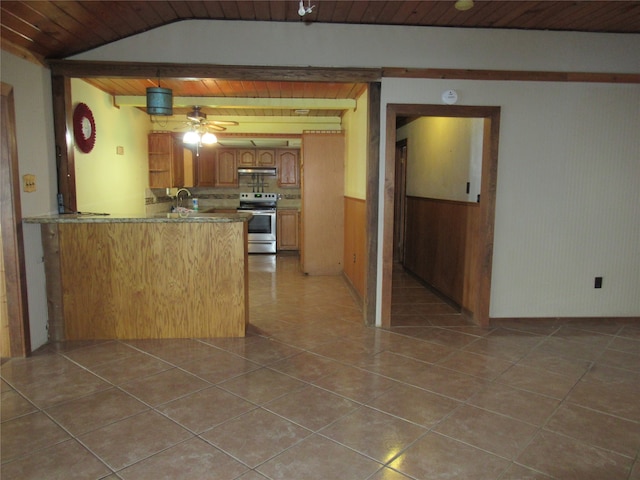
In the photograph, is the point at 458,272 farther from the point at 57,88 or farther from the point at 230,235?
the point at 57,88

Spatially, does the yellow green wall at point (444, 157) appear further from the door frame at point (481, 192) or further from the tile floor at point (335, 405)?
the tile floor at point (335, 405)

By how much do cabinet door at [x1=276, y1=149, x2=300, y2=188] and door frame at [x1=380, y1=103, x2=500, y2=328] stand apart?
14.3ft

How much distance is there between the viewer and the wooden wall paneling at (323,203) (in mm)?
6148

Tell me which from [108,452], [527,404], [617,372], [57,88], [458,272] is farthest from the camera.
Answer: [458,272]

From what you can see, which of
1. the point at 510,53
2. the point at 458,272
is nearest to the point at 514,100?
the point at 510,53

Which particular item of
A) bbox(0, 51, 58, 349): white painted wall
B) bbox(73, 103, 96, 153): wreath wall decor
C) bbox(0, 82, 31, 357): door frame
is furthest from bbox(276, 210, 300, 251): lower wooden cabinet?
bbox(0, 82, 31, 357): door frame

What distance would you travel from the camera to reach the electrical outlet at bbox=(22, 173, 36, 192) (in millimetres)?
3230

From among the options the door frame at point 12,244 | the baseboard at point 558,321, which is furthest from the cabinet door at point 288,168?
the door frame at point 12,244

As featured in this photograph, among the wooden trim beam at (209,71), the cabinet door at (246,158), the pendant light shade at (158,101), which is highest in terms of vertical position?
the wooden trim beam at (209,71)

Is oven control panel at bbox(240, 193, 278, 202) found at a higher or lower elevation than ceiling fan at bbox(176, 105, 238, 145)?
lower

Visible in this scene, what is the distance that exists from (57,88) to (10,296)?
1.68m

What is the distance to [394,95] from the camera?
12.4 feet

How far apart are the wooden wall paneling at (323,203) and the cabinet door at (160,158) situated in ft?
6.92

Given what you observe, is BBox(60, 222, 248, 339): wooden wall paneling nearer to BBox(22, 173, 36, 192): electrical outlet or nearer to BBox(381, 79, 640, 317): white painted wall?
BBox(22, 173, 36, 192): electrical outlet
